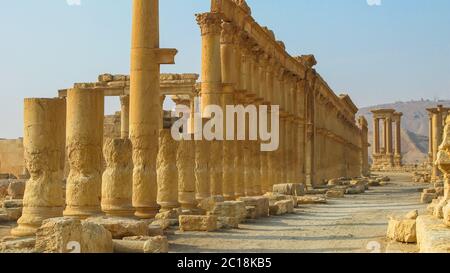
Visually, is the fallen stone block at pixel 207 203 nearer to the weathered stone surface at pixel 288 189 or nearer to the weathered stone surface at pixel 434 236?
the weathered stone surface at pixel 288 189


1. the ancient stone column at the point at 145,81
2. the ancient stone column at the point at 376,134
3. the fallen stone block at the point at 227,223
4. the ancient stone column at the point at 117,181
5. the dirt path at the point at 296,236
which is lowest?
the dirt path at the point at 296,236

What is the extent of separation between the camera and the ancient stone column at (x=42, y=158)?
1296cm

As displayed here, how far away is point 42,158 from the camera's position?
1306cm

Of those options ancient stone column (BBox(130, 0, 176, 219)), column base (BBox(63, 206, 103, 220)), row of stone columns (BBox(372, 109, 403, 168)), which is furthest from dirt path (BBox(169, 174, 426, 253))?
row of stone columns (BBox(372, 109, 403, 168))

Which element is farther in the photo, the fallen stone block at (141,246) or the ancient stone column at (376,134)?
the ancient stone column at (376,134)

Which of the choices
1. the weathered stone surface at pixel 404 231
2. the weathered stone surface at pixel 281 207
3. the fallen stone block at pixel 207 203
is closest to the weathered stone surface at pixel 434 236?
the weathered stone surface at pixel 404 231

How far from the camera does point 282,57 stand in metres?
36.9

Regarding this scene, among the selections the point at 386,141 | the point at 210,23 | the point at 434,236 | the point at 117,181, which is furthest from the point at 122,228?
the point at 386,141

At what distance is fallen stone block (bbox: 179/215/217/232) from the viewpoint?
15.5 m

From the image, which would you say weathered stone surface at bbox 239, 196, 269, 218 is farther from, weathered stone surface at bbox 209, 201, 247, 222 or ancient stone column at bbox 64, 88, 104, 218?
ancient stone column at bbox 64, 88, 104, 218

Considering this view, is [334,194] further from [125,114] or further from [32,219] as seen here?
[32,219]

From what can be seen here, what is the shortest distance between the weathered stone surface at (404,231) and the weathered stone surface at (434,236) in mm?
666

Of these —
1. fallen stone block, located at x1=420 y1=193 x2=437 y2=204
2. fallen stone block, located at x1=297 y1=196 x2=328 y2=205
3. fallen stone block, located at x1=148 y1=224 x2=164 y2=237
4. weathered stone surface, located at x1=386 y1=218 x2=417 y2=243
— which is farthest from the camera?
fallen stone block, located at x1=420 y1=193 x2=437 y2=204

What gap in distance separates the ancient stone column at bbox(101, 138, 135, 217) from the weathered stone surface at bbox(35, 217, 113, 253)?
472 centimetres
